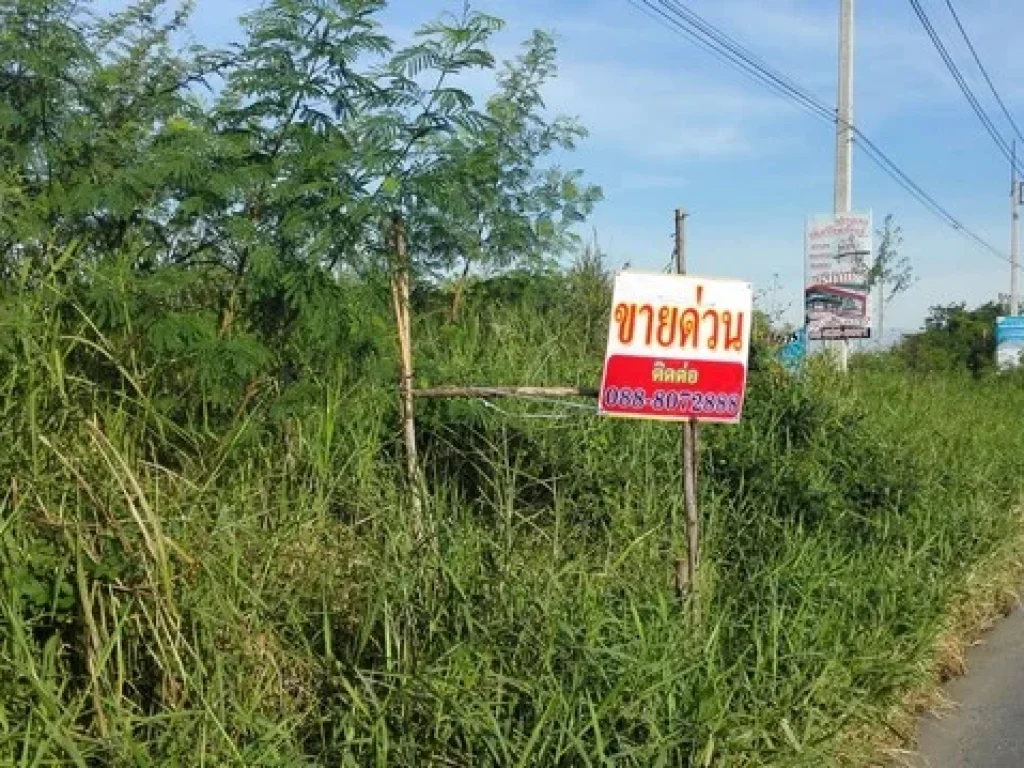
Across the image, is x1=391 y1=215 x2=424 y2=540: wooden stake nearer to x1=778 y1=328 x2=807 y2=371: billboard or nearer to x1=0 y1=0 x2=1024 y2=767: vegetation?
x1=0 y1=0 x2=1024 y2=767: vegetation

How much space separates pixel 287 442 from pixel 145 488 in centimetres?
109

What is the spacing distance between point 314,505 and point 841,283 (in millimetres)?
9718

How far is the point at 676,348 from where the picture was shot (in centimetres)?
528

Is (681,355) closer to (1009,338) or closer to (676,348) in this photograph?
(676,348)

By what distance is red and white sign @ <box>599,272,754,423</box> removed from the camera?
17.0ft

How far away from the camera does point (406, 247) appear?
569 cm

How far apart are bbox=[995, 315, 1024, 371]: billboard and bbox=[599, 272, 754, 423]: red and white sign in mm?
25445

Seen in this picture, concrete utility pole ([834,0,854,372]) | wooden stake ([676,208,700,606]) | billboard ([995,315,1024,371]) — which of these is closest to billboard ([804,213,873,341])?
concrete utility pole ([834,0,854,372])

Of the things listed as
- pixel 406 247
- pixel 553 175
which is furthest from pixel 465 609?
pixel 553 175

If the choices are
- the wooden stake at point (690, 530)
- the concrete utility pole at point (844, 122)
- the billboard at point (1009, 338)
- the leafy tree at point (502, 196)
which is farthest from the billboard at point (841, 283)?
the billboard at point (1009, 338)

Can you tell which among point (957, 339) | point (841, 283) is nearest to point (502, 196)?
point (841, 283)

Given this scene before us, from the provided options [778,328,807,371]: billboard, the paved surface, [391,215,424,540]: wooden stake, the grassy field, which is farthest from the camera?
[778,328,807,371]: billboard

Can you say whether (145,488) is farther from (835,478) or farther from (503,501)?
(835,478)

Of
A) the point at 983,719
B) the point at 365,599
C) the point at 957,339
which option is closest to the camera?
the point at 365,599
